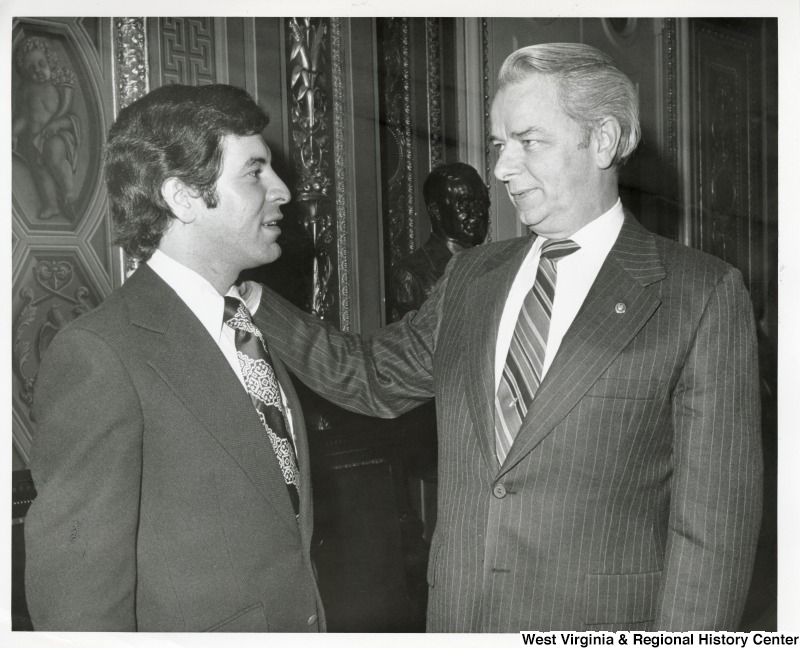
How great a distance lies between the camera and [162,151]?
1.40 meters

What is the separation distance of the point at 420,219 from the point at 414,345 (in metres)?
1.03

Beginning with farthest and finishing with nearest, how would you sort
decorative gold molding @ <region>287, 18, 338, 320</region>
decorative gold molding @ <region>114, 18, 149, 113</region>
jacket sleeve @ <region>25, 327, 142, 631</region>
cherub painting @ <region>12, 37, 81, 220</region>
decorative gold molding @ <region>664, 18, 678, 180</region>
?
decorative gold molding @ <region>664, 18, 678, 180</region> < decorative gold molding @ <region>287, 18, 338, 320</region> < decorative gold molding @ <region>114, 18, 149, 113</region> < cherub painting @ <region>12, 37, 81, 220</region> < jacket sleeve @ <region>25, 327, 142, 631</region>

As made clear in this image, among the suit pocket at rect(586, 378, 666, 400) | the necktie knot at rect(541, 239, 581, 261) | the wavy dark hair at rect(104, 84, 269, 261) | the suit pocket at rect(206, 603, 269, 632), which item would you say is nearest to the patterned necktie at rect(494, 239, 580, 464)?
the necktie knot at rect(541, 239, 581, 261)

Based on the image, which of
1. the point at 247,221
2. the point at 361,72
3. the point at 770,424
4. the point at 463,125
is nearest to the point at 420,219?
the point at 463,125

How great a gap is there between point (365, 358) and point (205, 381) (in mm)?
474

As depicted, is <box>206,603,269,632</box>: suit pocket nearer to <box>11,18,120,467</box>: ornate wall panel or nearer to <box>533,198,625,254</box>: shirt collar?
<box>11,18,120,467</box>: ornate wall panel

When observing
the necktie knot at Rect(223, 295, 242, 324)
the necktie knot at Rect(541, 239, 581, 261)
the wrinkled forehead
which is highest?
the wrinkled forehead

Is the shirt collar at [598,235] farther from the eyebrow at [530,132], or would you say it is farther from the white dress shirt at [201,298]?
the white dress shirt at [201,298]

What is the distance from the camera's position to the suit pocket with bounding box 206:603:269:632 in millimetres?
1346

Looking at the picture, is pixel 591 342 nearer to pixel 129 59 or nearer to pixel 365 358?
pixel 365 358

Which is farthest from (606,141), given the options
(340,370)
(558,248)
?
(340,370)

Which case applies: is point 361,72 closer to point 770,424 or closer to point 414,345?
point 414,345

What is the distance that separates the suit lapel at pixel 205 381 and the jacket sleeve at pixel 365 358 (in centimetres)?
26

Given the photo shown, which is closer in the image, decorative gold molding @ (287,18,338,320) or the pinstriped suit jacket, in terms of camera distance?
the pinstriped suit jacket
